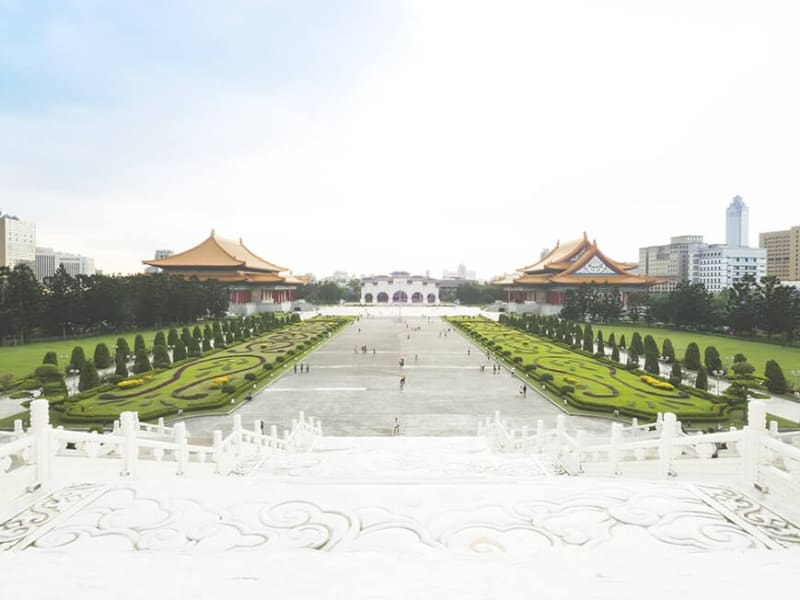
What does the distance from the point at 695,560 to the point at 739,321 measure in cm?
4469

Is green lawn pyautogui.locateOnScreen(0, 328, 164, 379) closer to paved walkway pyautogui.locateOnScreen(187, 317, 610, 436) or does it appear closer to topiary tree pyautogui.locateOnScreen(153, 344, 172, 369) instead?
topiary tree pyautogui.locateOnScreen(153, 344, 172, 369)

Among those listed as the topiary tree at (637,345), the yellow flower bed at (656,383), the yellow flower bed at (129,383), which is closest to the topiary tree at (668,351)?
the topiary tree at (637,345)

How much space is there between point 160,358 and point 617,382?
22405mm

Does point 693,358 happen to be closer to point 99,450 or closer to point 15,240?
point 99,450

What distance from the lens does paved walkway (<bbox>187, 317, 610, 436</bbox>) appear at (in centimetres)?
1792

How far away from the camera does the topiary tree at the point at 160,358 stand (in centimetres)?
2658

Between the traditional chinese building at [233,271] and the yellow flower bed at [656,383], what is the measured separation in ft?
158

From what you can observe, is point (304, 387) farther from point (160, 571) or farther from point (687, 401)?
point (160, 571)

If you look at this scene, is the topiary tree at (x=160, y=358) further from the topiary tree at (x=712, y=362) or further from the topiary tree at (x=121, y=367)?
the topiary tree at (x=712, y=362)

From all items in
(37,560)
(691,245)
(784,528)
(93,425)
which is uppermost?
(691,245)

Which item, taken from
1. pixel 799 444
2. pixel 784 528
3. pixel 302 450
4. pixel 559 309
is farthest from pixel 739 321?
pixel 784 528

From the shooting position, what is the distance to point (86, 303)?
38688mm

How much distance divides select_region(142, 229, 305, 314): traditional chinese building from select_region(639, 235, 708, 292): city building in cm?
9303

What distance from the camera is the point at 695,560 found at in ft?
10.9
